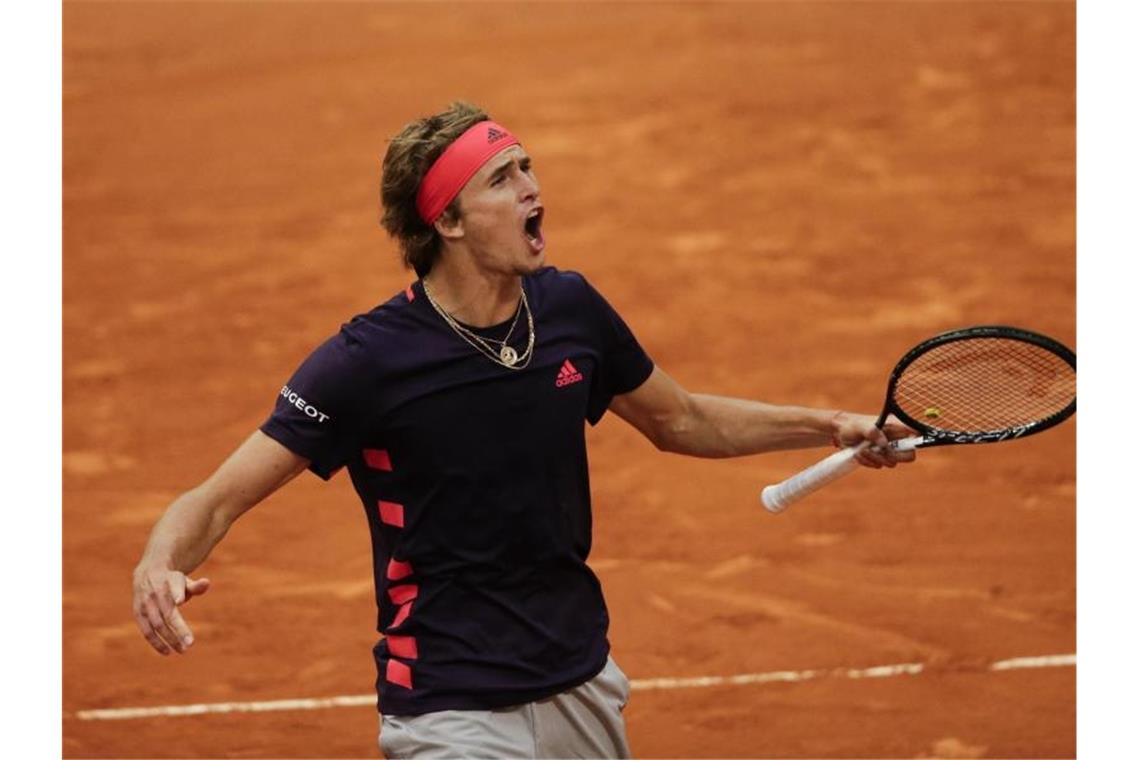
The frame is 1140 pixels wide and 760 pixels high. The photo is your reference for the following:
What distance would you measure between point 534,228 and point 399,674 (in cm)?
127

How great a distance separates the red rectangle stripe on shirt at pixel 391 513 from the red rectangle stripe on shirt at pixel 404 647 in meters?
0.30

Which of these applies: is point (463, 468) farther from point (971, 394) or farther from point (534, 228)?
point (971, 394)

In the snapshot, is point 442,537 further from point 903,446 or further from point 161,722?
point 161,722

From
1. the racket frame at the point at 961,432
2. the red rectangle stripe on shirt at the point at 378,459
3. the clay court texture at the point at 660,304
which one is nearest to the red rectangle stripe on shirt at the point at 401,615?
the red rectangle stripe on shirt at the point at 378,459

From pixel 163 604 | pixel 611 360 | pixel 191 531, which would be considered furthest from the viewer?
pixel 611 360

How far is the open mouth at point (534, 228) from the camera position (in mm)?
5520

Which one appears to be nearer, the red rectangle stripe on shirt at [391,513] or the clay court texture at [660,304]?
the red rectangle stripe on shirt at [391,513]

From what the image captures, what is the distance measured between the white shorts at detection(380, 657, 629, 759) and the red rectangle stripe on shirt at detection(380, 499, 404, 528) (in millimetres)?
514

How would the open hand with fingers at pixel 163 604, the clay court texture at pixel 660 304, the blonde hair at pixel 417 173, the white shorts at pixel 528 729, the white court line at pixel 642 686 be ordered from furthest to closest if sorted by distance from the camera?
the clay court texture at pixel 660 304
the white court line at pixel 642 686
the blonde hair at pixel 417 173
the white shorts at pixel 528 729
the open hand with fingers at pixel 163 604

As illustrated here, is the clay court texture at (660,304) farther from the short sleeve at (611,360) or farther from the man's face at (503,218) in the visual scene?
the man's face at (503,218)

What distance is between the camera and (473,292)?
5.55m

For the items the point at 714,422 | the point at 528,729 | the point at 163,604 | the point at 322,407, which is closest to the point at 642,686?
the point at 714,422

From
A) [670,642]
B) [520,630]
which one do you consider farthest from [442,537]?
[670,642]

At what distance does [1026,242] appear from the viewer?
12.5 metres
